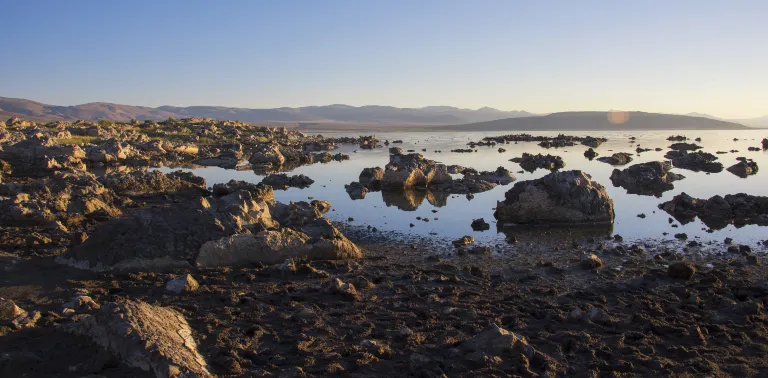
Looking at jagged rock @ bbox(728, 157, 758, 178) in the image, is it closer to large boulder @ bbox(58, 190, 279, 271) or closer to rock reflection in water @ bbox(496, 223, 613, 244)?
rock reflection in water @ bbox(496, 223, 613, 244)

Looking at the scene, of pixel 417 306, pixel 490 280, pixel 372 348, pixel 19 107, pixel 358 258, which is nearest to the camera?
pixel 372 348

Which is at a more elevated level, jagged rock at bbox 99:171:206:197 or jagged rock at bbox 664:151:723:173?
jagged rock at bbox 664:151:723:173

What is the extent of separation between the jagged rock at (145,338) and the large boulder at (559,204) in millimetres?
9193

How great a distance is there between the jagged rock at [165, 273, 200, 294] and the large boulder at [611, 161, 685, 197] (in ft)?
52.0

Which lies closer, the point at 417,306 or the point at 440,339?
the point at 440,339

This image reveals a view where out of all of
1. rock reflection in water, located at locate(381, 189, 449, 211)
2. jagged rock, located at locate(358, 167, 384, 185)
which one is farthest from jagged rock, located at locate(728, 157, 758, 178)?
jagged rock, located at locate(358, 167, 384, 185)

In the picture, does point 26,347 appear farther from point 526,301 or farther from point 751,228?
point 751,228

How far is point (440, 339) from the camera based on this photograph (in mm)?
5750

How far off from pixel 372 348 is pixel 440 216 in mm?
8666

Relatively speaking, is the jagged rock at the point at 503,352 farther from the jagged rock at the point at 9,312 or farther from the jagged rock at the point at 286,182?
the jagged rock at the point at 286,182

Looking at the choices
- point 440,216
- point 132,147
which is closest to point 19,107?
point 132,147

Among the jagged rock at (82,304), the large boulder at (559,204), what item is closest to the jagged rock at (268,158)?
the large boulder at (559,204)

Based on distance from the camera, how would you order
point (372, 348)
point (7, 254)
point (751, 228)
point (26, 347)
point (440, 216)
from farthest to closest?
point (440, 216), point (751, 228), point (7, 254), point (372, 348), point (26, 347)

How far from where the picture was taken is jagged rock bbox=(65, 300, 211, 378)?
4680 mm
